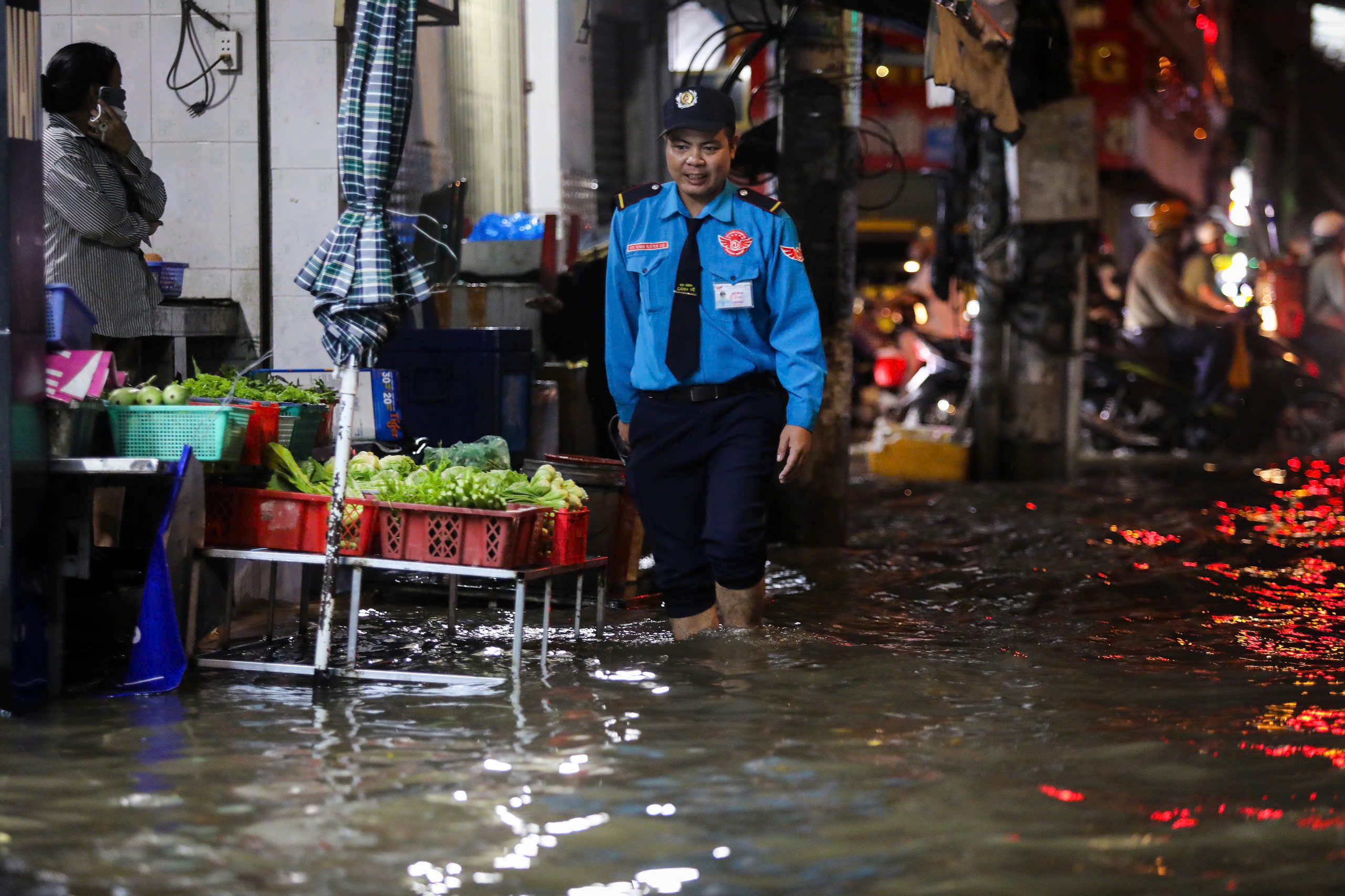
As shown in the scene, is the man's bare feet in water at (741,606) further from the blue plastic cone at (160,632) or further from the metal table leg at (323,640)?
the blue plastic cone at (160,632)

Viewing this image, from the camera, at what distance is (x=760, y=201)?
5730 mm

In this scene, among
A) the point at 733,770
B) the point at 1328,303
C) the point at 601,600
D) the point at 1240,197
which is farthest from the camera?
the point at 1240,197

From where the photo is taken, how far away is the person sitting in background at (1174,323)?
57.3ft

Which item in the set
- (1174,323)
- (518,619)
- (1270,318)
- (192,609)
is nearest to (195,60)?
(192,609)

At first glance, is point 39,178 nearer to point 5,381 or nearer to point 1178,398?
point 5,381

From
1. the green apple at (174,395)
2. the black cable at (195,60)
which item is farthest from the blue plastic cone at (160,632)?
the black cable at (195,60)

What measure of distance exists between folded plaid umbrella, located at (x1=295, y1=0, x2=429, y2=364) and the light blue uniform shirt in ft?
2.97

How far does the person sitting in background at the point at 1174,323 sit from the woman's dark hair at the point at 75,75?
1391cm

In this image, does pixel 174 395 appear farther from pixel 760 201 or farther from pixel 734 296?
pixel 760 201

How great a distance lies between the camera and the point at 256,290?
788 cm

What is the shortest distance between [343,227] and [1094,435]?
1406cm

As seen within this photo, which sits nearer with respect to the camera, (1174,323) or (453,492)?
(453,492)

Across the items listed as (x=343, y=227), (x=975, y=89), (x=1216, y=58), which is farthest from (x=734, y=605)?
(x=1216, y=58)

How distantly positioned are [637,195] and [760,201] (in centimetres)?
48
